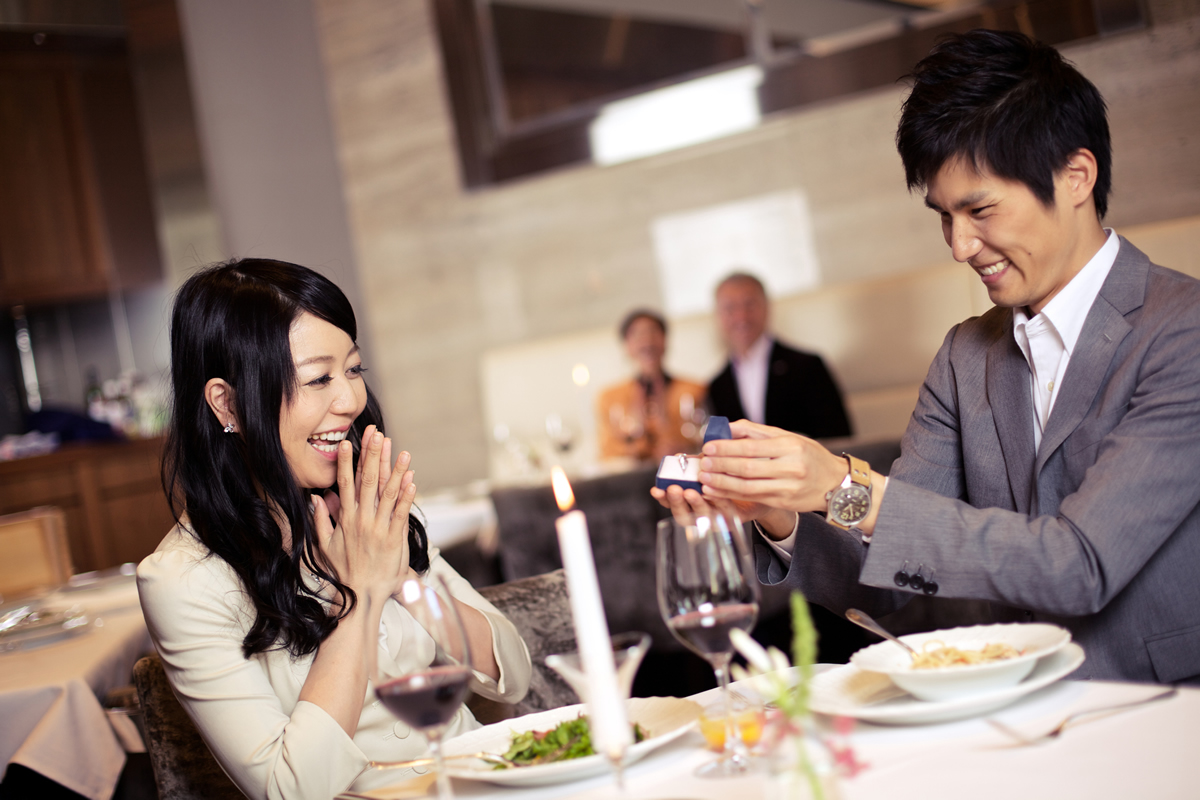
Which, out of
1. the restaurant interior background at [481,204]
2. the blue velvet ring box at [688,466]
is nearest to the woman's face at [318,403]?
the blue velvet ring box at [688,466]

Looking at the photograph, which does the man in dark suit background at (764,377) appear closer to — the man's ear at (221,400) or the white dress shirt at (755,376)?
the white dress shirt at (755,376)

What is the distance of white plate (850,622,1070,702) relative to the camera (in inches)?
37.5

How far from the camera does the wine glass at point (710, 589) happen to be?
958 mm

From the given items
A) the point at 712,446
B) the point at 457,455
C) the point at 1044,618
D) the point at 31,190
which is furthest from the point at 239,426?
the point at 31,190

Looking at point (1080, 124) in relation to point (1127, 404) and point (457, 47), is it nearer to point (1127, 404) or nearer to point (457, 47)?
point (1127, 404)

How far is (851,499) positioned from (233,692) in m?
0.80

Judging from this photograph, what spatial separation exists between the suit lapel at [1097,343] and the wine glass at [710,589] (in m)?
0.61

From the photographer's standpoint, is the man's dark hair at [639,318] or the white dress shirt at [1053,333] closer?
the white dress shirt at [1053,333]

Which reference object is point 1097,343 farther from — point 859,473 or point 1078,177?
point 859,473

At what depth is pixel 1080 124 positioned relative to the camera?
134 centimetres

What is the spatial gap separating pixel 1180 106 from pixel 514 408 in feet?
10.4

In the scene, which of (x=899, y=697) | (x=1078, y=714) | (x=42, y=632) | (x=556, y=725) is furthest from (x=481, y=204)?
(x=1078, y=714)

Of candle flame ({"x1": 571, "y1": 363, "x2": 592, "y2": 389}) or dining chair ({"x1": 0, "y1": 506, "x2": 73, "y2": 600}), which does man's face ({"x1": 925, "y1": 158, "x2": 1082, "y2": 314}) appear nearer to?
dining chair ({"x1": 0, "y1": 506, "x2": 73, "y2": 600})

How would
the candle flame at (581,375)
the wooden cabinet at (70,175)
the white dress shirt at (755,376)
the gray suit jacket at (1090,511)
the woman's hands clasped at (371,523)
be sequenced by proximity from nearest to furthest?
the gray suit jacket at (1090,511) → the woman's hands clasped at (371,523) → the white dress shirt at (755,376) → the candle flame at (581,375) → the wooden cabinet at (70,175)
